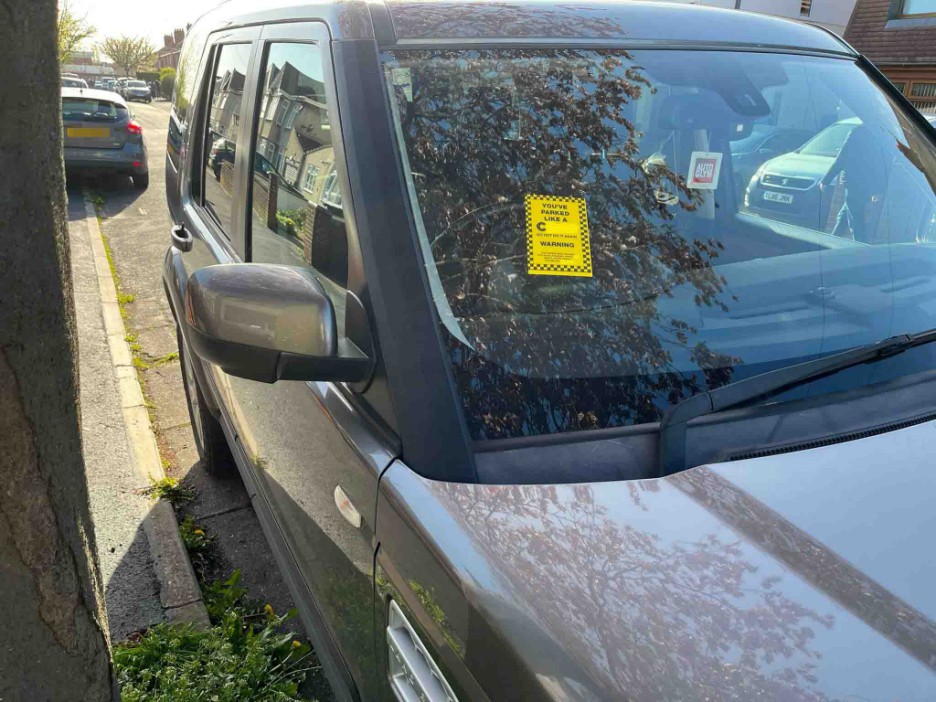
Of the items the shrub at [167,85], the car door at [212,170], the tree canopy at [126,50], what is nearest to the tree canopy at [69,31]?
the shrub at [167,85]

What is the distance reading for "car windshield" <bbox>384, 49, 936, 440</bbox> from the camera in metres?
1.59

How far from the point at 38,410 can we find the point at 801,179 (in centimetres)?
192

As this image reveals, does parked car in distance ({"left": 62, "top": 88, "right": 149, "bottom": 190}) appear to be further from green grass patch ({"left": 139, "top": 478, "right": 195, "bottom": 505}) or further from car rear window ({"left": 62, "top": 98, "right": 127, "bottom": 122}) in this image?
green grass patch ({"left": 139, "top": 478, "right": 195, "bottom": 505})

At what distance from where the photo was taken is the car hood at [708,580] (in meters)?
1.05

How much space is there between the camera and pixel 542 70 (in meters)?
1.88

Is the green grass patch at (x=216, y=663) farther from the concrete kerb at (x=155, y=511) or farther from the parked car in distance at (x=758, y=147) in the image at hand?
the parked car in distance at (x=758, y=147)

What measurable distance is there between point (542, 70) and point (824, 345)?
86cm

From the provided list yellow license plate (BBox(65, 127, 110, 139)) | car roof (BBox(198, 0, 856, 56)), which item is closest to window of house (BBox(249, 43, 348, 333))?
car roof (BBox(198, 0, 856, 56))

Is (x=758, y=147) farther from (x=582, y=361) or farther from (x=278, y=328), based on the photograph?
(x=278, y=328)

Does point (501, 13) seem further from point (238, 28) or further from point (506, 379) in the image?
point (238, 28)

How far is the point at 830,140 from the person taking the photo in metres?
2.24

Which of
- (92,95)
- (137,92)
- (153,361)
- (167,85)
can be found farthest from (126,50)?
(153,361)

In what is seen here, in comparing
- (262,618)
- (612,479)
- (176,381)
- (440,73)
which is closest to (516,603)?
(612,479)

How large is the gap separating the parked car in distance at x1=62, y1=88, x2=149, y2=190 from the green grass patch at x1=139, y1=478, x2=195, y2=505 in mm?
9522
